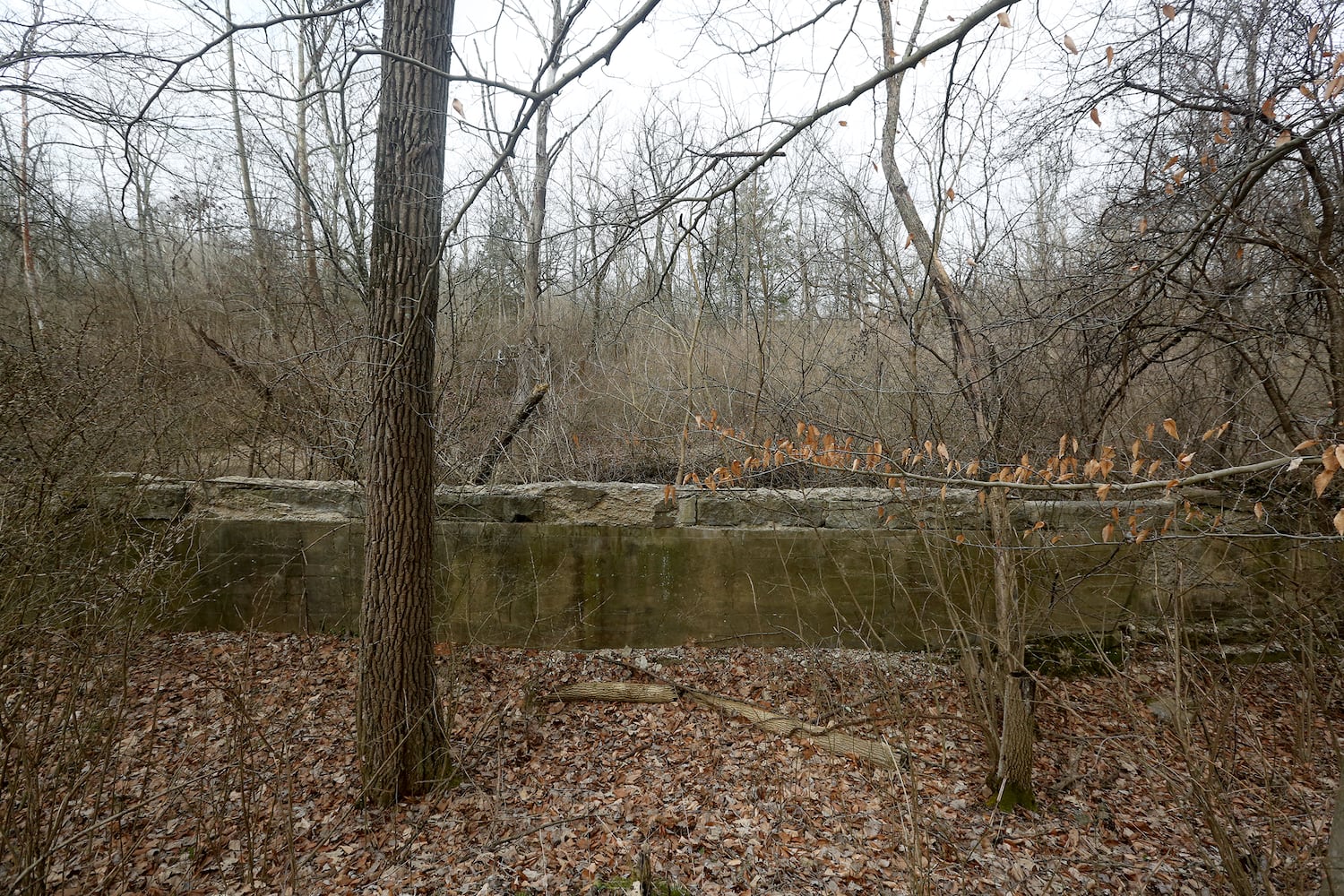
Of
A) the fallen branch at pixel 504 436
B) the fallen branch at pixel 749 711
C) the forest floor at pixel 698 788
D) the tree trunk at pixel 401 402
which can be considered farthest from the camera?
the fallen branch at pixel 504 436

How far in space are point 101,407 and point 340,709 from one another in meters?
2.62

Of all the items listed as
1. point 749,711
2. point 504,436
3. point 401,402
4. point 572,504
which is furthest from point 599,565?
point 401,402

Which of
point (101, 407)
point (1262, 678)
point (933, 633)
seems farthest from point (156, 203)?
point (1262, 678)

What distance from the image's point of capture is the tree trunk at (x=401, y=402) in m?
3.59

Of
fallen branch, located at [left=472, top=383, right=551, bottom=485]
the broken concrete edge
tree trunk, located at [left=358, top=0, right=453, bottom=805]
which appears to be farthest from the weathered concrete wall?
tree trunk, located at [left=358, top=0, right=453, bottom=805]

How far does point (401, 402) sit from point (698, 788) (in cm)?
271

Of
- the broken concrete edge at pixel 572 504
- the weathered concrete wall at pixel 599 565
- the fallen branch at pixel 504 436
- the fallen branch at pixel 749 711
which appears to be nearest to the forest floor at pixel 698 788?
the fallen branch at pixel 749 711

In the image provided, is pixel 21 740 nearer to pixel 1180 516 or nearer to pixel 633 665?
pixel 633 665

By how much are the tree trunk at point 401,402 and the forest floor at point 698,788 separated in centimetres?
35

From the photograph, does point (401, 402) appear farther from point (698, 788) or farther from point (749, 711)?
point (749, 711)

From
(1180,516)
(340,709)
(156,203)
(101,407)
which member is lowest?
(340,709)

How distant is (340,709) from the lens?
4453mm

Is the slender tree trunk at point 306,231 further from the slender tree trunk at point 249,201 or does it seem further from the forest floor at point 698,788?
the forest floor at point 698,788

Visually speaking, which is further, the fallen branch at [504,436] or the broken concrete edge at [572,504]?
the fallen branch at [504,436]
